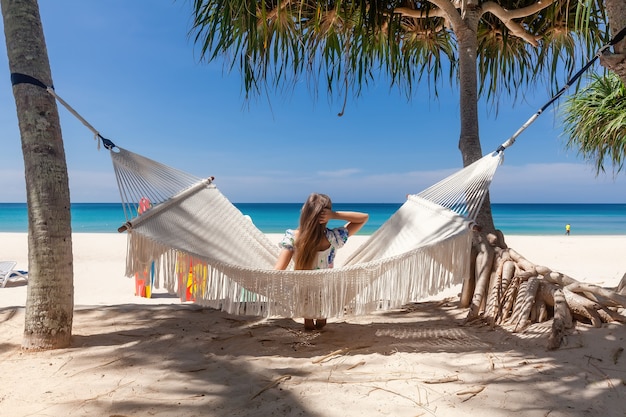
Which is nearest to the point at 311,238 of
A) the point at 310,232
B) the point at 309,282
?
the point at 310,232

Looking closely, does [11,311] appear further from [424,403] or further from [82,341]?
[424,403]

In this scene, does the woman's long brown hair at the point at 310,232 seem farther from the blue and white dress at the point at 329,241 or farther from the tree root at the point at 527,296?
the tree root at the point at 527,296

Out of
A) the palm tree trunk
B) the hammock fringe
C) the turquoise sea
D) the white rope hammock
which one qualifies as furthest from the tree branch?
the turquoise sea

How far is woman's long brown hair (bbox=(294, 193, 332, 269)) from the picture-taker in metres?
1.65

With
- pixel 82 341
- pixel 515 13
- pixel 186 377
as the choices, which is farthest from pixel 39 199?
pixel 515 13

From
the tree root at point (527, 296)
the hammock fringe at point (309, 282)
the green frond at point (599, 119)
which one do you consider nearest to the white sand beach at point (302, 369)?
the tree root at point (527, 296)

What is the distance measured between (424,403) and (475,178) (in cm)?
105

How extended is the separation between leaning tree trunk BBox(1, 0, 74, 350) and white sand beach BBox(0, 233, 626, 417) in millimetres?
122

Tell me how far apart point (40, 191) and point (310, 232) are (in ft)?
3.23

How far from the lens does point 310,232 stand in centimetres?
165

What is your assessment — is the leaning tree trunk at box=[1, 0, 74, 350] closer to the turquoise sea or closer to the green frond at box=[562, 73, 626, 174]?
the green frond at box=[562, 73, 626, 174]

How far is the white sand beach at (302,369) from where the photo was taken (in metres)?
1.05

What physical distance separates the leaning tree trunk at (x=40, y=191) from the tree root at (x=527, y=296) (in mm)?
1621

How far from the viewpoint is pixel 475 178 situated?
5.86 feet
